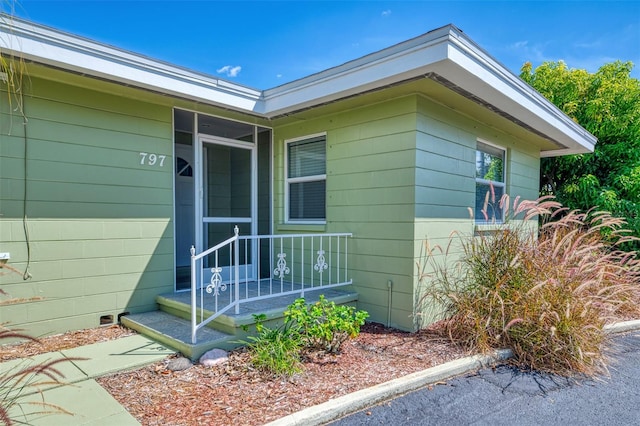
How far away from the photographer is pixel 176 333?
12.0 ft

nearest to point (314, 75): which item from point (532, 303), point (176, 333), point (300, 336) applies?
point (300, 336)

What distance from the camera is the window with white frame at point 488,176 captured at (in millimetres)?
5504

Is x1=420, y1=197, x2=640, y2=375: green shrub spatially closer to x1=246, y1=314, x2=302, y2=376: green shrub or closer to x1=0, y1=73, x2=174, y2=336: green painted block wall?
x1=246, y1=314, x2=302, y2=376: green shrub

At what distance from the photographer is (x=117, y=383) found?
2896mm

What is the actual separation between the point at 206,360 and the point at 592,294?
4.06 meters

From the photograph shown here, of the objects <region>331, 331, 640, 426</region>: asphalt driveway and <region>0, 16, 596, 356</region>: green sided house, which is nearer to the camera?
<region>331, 331, 640, 426</region>: asphalt driveway

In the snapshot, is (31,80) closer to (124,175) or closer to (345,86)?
(124,175)

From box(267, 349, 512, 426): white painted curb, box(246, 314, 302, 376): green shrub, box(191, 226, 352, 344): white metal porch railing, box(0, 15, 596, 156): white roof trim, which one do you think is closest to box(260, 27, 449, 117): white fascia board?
box(0, 15, 596, 156): white roof trim

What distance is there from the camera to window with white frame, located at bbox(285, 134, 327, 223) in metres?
5.21

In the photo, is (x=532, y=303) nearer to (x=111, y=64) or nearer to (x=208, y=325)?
(x=208, y=325)

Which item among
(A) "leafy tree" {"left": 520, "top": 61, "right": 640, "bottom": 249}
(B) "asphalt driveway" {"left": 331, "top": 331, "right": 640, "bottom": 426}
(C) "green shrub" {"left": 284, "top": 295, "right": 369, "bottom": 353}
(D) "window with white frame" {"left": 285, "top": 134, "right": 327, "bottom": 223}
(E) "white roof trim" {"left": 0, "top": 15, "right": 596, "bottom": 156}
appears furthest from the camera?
(A) "leafy tree" {"left": 520, "top": 61, "right": 640, "bottom": 249}

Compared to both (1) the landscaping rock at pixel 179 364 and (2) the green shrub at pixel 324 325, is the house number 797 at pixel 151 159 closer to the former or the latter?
(1) the landscaping rock at pixel 179 364

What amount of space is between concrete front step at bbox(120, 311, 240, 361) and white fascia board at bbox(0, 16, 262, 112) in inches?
103

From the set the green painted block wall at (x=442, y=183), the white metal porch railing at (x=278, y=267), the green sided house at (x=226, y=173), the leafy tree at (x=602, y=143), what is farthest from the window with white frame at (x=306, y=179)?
the leafy tree at (x=602, y=143)
